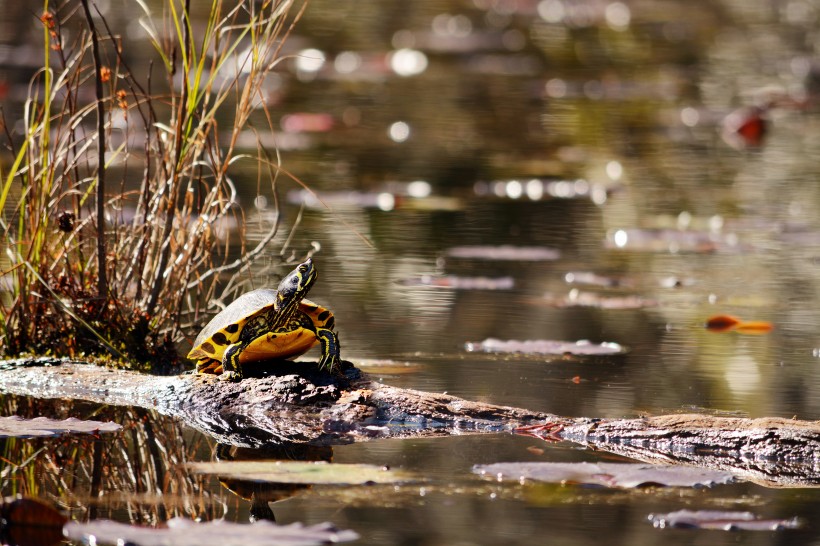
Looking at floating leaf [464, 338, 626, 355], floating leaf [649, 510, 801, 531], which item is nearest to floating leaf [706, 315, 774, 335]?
floating leaf [464, 338, 626, 355]

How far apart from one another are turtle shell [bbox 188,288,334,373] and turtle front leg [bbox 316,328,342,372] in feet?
0.22

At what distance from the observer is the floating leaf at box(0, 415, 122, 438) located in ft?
11.4

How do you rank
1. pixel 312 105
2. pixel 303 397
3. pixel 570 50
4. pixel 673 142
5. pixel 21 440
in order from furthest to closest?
1. pixel 570 50
2. pixel 312 105
3. pixel 673 142
4. pixel 303 397
5. pixel 21 440

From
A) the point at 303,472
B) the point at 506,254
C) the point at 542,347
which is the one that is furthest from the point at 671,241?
the point at 303,472

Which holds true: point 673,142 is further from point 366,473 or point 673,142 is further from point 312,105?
point 366,473

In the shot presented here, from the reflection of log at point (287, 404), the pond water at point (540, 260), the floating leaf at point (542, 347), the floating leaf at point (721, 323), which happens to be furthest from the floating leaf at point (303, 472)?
the floating leaf at point (721, 323)

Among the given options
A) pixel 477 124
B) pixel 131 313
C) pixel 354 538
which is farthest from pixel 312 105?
pixel 354 538

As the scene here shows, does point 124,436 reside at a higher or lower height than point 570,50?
lower

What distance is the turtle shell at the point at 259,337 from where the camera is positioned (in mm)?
3775

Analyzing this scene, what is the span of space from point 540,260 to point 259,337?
106 inches

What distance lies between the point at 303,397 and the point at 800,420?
52.0 inches

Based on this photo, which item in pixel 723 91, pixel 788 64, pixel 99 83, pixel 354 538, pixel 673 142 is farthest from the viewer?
pixel 788 64

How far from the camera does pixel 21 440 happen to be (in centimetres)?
347

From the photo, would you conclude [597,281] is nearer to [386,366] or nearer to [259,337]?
[386,366]
